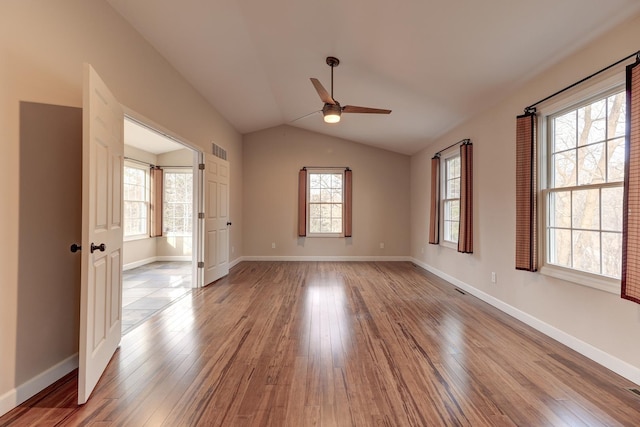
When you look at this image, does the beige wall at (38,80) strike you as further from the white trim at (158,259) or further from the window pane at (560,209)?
the white trim at (158,259)

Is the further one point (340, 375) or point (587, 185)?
point (587, 185)

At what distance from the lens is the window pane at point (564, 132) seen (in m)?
2.60

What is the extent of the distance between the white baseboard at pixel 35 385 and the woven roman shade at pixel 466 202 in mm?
4371

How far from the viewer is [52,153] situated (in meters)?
1.91

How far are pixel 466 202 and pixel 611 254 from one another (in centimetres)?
194

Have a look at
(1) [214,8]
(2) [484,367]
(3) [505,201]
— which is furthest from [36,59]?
(3) [505,201]

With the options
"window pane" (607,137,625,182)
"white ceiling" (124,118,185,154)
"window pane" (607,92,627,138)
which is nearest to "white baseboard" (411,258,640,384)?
"window pane" (607,137,625,182)

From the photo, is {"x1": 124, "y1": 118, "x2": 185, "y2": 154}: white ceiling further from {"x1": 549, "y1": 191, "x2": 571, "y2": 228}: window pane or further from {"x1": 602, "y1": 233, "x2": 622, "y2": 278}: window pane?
{"x1": 602, "y1": 233, "x2": 622, "y2": 278}: window pane

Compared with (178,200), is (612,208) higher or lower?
lower

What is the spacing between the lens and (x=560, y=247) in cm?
273

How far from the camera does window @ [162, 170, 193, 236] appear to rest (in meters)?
6.85

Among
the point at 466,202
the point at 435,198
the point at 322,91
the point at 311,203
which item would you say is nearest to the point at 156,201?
the point at 311,203

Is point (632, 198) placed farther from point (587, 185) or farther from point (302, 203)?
point (302, 203)

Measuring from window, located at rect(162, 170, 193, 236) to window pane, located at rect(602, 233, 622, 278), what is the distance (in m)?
7.01
